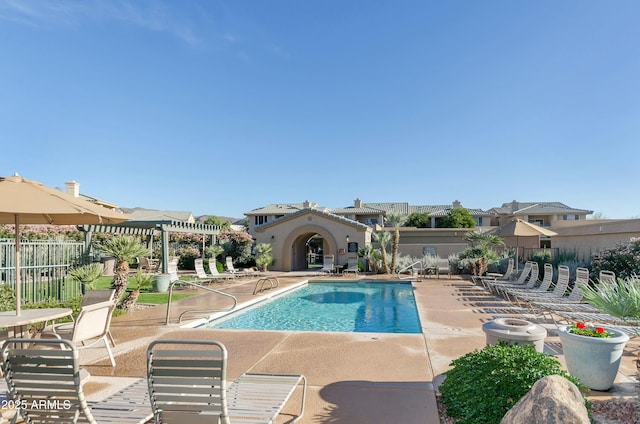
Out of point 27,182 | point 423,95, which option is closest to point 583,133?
point 423,95

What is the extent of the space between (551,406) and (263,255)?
23083 millimetres

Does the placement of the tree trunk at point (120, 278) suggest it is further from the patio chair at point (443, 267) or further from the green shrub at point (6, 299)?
the patio chair at point (443, 267)

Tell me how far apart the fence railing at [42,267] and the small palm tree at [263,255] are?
13150mm

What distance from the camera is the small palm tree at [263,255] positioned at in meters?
24.9

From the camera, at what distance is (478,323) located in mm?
8633

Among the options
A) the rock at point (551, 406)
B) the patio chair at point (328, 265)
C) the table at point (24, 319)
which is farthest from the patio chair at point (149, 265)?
the rock at point (551, 406)

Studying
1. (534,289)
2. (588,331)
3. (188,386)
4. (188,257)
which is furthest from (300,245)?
(188,386)

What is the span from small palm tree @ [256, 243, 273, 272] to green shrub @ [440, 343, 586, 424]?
21536 millimetres

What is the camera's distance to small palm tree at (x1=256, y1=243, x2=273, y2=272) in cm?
2488

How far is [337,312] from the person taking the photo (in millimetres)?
12531

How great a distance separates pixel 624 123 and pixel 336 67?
13.6m

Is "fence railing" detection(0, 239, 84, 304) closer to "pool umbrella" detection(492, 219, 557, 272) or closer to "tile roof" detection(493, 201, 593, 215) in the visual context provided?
"pool umbrella" detection(492, 219, 557, 272)

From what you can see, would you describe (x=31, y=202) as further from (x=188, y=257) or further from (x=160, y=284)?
(x=188, y=257)

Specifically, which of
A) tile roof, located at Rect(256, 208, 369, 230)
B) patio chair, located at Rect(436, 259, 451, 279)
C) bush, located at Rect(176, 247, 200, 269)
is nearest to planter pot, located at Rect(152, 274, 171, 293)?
bush, located at Rect(176, 247, 200, 269)
